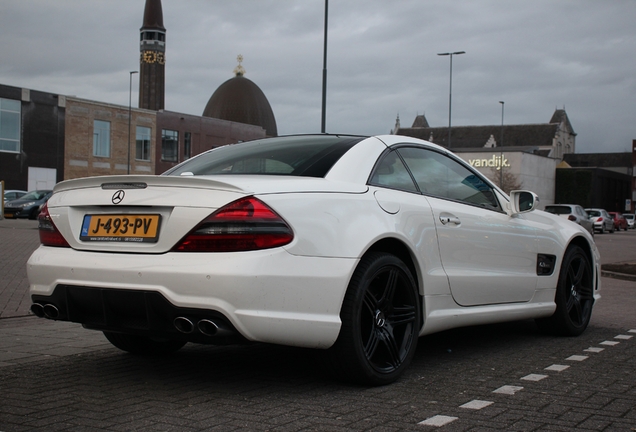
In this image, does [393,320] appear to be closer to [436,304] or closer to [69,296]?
[436,304]

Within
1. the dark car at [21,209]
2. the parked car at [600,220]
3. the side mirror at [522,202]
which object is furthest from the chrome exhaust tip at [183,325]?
the parked car at [600,220]

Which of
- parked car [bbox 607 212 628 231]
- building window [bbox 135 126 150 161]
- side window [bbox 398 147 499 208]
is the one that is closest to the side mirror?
side window [bbox 398 147 499 208]

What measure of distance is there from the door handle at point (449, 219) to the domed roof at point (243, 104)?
390ft

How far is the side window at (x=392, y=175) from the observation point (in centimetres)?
477

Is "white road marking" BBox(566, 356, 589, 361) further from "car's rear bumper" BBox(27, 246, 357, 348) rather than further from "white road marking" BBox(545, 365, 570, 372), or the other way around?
"car's rear bumper" BBox(27, 246, 357, 348)

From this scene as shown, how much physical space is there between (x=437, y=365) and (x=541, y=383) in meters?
0.76

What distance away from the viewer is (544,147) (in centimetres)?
12488

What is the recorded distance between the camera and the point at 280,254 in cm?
388

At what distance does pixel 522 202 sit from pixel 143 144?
205 ft

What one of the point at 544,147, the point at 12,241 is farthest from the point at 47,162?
the point at 544,147

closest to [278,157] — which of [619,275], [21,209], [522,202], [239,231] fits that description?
[239,231]

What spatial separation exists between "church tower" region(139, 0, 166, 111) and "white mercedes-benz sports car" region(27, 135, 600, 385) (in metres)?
100

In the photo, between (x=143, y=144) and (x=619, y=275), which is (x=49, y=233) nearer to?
(x=619, y=275)

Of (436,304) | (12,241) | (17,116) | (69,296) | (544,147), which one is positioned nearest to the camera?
(69,296)
